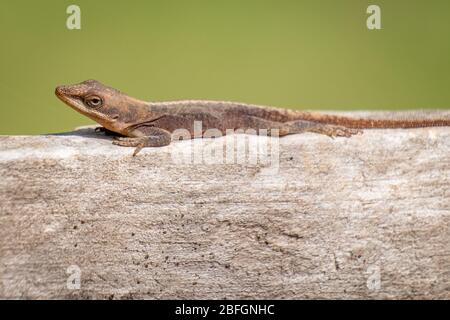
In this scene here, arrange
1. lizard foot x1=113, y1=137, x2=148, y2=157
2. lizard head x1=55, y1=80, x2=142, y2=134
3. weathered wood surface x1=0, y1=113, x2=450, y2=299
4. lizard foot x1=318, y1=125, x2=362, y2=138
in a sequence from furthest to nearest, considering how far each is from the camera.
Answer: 1. lizard foot x1=318, y1=125, x2=362, y2=138
2. lizard head x1=55, y1=80, x2=142, y2=134
3. lizard foot x1=113, y1=137, x2=148, y2=157
4. weathered wood surface x1=0, y1=113, x2=450, y2=299

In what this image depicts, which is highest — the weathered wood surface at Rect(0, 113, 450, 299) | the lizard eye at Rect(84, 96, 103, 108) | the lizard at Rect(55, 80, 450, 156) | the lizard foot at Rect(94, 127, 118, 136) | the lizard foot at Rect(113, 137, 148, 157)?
the lizard eye at Rect(84, 96, 103, 108)

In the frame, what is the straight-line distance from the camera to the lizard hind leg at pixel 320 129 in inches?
414

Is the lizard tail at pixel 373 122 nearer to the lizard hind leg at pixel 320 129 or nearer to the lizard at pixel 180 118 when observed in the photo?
the lizard at pixel 180 118

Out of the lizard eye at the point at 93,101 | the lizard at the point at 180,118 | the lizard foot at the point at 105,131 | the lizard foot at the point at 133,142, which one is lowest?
the lizard foot at the point at 133,142

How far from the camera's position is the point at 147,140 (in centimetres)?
971

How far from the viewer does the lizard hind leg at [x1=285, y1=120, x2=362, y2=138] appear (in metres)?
10.5

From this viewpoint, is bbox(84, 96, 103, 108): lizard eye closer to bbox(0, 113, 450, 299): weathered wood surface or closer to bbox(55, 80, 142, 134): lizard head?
bbox(55, 80, 142, 134): lizard head

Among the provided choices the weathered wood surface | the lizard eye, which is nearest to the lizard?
the lizard eye

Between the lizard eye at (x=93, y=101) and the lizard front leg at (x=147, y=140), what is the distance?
0.61 metres

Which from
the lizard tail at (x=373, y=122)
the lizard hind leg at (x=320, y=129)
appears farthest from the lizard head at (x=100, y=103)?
the lizard tail at (x=373, y=122)

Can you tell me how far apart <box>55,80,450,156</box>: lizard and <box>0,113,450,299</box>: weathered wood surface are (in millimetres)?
Answer: 623

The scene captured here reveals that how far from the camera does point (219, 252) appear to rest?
9125 mm

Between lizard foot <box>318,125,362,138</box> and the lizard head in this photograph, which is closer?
the lizard head
